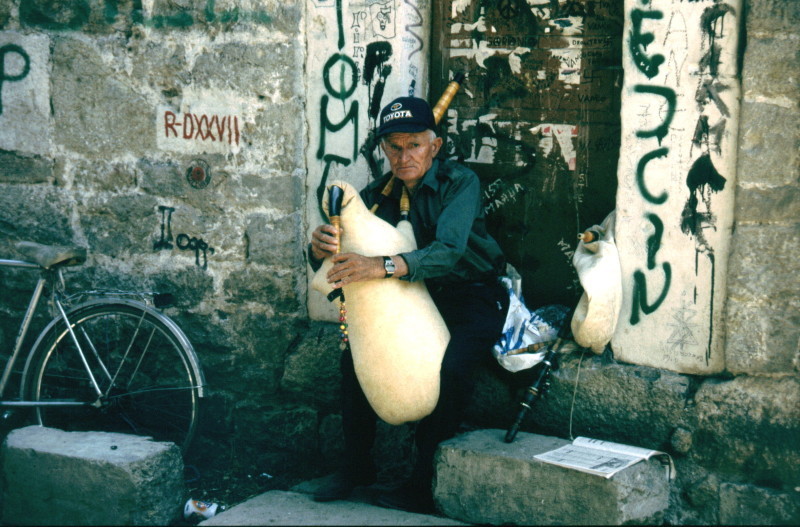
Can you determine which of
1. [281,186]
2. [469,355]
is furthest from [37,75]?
[469,355]

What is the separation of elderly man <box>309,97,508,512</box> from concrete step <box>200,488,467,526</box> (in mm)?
65

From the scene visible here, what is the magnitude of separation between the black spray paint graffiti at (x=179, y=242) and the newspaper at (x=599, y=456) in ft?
6.78

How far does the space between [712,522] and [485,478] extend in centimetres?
102

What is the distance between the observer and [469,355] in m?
3.47

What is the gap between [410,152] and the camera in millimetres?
3662

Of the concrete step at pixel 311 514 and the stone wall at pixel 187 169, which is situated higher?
the stone wall at pixel 187 169

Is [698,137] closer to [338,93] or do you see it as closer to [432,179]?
[432,179]

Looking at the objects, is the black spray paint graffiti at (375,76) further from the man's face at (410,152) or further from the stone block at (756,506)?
the stone block at (756,506)

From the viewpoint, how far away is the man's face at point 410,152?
3.66 metres

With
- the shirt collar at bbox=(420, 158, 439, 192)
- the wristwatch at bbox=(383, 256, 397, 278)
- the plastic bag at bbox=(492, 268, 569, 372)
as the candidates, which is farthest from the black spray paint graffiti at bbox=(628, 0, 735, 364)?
the wristwatch at bbox=(383, 256, 397, 278)

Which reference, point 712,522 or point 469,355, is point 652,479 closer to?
point 712,522

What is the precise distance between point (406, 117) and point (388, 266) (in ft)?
2.33

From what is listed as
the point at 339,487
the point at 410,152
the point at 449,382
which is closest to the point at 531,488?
the point at 449,382

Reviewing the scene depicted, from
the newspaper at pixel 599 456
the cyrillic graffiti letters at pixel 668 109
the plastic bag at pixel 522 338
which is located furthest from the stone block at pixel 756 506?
the cyrillic graffiti letters at pixel 668 109
